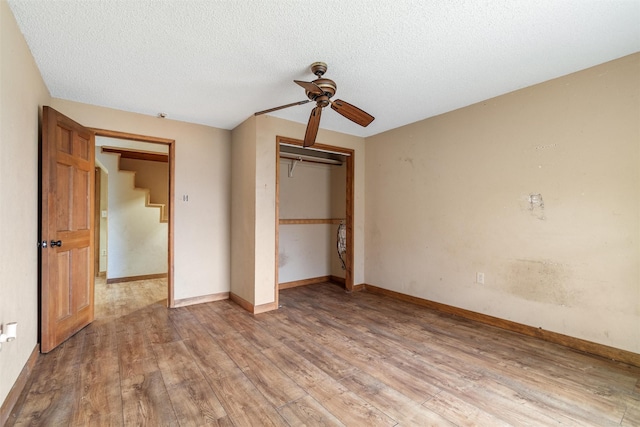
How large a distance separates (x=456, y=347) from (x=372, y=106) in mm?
2452

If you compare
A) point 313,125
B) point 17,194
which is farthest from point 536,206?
point 17,194

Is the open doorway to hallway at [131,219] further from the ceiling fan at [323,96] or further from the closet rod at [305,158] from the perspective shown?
the ceiling fan at [323,96]

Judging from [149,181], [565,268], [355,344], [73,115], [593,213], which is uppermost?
[73,115]

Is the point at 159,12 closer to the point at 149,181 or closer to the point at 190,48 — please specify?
the point at 190,48

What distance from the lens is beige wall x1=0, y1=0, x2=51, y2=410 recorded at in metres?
1.62

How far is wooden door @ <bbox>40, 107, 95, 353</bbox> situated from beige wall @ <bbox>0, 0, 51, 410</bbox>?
0.23 feet

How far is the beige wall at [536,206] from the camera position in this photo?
7.43 feet

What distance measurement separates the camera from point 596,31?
6.28ft

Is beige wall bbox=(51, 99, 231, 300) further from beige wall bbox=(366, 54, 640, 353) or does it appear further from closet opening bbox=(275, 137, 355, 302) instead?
beige wall bbox=(366, 54, 640, 353)

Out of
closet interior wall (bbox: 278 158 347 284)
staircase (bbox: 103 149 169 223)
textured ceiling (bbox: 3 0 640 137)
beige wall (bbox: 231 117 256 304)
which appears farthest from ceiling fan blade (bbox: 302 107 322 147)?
staircase (bbox: 103 149 169 223)

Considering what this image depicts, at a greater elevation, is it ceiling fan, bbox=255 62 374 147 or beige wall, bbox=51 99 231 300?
ceiling fan, bbox=255 62 374 147

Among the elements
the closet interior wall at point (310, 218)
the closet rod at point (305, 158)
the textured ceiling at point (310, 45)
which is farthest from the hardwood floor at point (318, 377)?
the closet rod at point (305, 158)

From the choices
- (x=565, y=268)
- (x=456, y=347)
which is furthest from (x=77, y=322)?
(x=565, y=268)

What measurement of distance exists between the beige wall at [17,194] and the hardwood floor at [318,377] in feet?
1.05
